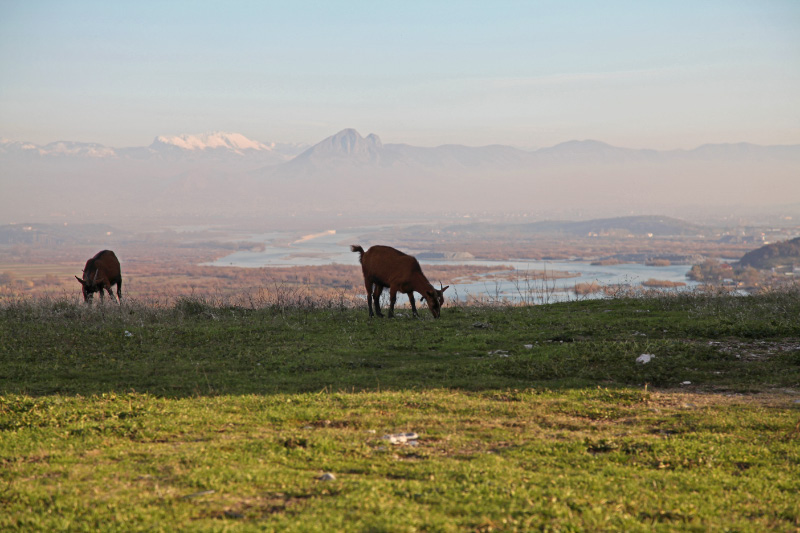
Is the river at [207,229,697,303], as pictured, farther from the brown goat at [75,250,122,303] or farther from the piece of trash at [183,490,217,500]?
the piece of trash at [183,490,217,500]

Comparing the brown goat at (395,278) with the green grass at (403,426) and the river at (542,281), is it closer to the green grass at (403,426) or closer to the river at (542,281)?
the green grass at (403,426)

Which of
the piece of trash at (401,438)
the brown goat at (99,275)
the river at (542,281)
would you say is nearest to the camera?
the piece of trash at (401,438)

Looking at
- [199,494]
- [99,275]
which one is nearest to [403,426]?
[199,494]

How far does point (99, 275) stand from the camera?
78.9 feet

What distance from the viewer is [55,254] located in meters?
133

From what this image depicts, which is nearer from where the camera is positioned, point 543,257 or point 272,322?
point 272,322

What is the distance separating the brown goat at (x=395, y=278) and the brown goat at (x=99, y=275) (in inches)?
372

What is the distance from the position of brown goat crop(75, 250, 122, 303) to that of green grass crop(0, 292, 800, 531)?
19.4 feet

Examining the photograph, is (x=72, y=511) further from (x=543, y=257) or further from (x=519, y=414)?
(x=543, y=257)

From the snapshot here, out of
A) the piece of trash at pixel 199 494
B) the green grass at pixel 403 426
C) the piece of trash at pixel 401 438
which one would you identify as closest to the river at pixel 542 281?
the green grass at pixel 403 426

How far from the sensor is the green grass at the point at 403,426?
5922 mm

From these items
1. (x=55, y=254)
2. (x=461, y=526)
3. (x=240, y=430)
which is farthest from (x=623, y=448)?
(x=55, y=254)

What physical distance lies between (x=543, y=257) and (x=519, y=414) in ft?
340

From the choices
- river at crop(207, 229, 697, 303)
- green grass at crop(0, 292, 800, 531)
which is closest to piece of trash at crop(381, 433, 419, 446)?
green grass at crop(0, 292, 800, 531)
